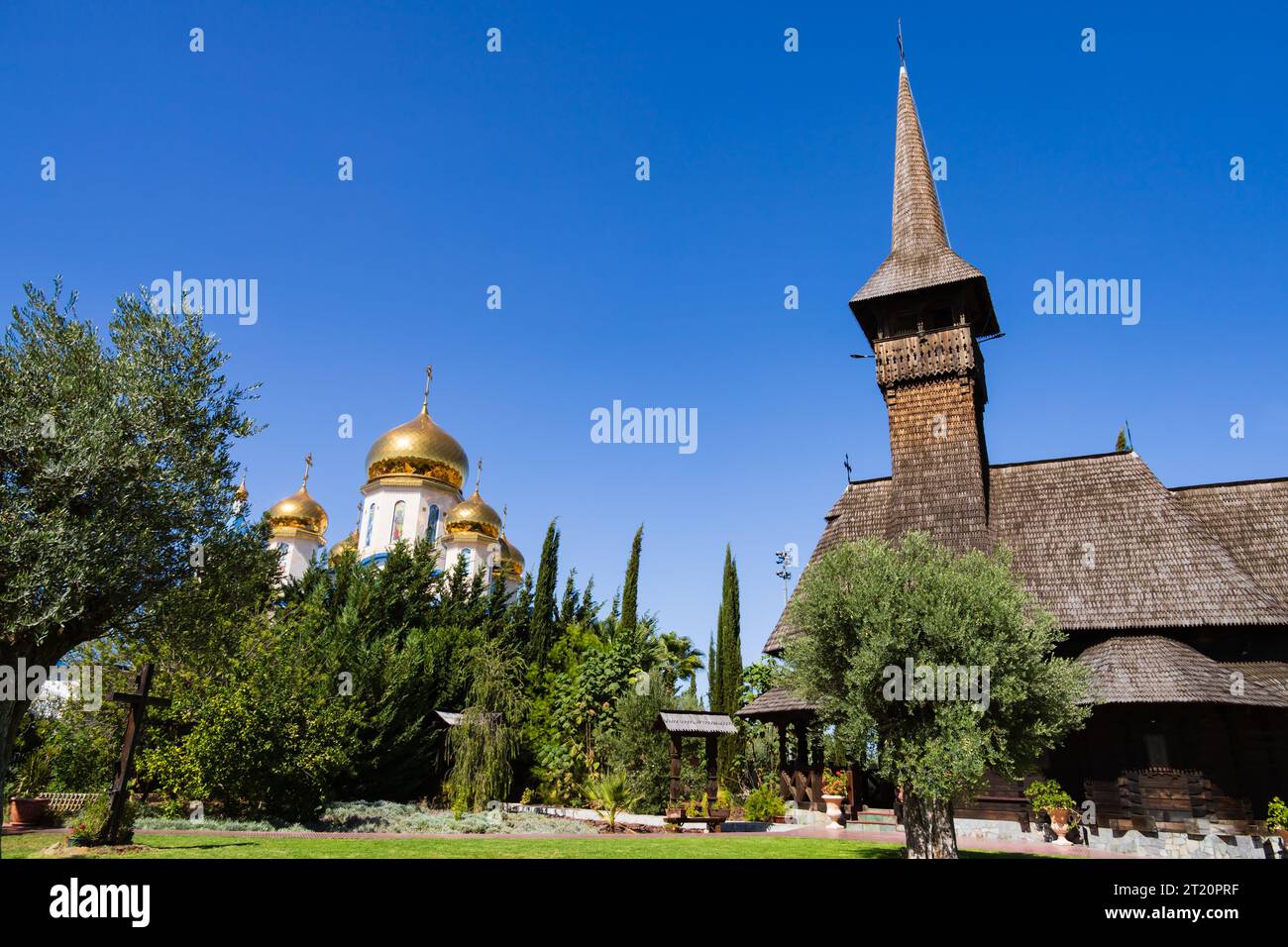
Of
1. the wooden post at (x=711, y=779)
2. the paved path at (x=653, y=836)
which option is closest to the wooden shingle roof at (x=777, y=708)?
the wooden post at (x=711, y=779)

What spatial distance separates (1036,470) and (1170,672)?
9.03m

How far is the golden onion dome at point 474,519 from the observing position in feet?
140

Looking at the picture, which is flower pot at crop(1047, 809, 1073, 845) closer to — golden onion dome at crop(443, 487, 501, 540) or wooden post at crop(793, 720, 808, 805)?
wooden post at crop(793, 720, 808, 805)

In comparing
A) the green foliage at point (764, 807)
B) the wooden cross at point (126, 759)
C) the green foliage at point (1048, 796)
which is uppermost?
the wooden cross at point (126, 759)

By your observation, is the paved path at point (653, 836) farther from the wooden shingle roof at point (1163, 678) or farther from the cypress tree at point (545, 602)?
the cypress tree at point (545, 602)

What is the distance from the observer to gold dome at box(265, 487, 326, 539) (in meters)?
46.7

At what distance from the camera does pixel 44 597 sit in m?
11.3

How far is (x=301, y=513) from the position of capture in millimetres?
47156

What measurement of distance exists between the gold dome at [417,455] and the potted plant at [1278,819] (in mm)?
36663

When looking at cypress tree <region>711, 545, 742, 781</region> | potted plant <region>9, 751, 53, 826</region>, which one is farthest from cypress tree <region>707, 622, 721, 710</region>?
potted plant <region>9, 751, 53, 826</region>

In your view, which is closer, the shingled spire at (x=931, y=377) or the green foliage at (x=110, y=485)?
the green foliage at (x=110, y=485)

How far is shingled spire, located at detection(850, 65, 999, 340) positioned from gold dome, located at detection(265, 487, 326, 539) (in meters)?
36.4
